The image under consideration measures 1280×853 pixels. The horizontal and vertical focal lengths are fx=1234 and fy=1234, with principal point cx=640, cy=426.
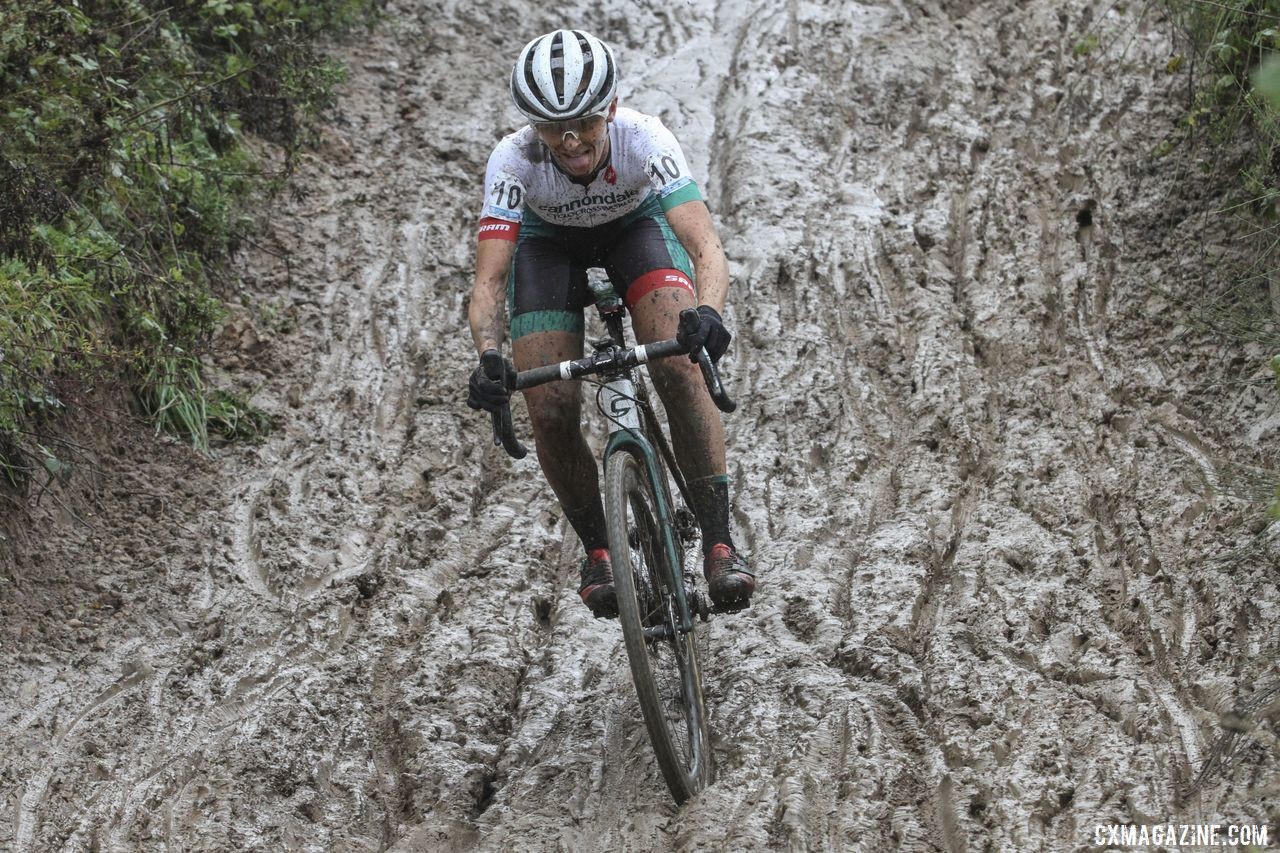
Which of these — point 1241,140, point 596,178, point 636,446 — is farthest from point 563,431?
point 1241,140

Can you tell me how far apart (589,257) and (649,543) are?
110 cm

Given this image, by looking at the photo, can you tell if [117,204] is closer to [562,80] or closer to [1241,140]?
[562,80]

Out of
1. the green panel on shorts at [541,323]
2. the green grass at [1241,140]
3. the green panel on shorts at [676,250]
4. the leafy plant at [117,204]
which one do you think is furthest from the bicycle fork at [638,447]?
the green grass at [1241,140]

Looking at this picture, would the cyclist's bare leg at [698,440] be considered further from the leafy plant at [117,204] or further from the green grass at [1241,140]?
the leafy plant at [117,204]

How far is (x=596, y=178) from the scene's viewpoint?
4.39 m

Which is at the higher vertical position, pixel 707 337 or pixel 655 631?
pixel 707 337

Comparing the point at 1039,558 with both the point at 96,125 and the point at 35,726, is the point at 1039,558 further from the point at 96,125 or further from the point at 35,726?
the point at 96,125

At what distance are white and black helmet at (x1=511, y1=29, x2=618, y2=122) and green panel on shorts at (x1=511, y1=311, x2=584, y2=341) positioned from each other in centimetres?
66

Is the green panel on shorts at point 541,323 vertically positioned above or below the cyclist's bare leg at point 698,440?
above

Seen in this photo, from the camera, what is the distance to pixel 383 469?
622 centimetres

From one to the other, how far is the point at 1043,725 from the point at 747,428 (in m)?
2.66

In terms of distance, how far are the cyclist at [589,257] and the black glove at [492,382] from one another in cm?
47

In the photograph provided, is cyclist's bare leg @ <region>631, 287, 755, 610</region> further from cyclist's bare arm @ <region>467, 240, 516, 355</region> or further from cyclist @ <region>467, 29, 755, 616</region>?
cyclist's bare arm @ <region>467, 240, 516, 355</region>

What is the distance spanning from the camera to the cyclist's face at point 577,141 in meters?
4.20
